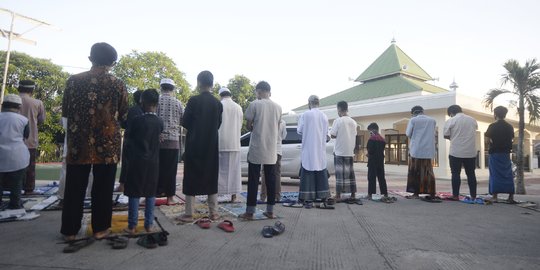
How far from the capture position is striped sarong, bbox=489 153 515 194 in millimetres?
6395

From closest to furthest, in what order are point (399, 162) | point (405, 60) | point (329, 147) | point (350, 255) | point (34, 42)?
1. point (350, 255)
2. point (329, 147)
3. point (399, 162)
4. point (34, 42)
5. point (405, 60)

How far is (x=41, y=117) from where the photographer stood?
582 cm

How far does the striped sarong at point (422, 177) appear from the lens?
652 cm

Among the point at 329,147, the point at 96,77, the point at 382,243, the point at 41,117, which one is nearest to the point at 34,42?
the point at 41,117

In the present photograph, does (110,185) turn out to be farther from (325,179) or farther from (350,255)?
(325,179)

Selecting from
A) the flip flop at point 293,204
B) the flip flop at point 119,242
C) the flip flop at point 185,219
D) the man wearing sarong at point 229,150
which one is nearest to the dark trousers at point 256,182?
the man wearing sarong at point 229,150

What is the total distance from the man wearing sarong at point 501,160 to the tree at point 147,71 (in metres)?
22.1

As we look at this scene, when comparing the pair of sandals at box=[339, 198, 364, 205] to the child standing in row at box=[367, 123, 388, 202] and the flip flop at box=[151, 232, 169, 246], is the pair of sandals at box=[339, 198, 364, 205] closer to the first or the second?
the child standing in row at box=[367, 123, 388, 202]

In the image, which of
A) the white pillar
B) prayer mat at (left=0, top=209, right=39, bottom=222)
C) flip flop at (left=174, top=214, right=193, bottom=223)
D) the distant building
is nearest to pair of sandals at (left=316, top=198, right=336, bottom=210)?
flip flop at (left=174, top=214, right=193, bottom=223)

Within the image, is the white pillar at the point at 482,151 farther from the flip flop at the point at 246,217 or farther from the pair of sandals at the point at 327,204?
the flip flop at the point at 246,217

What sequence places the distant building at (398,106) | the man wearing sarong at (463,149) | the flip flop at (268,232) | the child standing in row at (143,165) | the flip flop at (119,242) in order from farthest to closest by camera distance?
the distant building at (398,106) < the man wearing sarong at (463,149) < the flip flop at (268,232) < the child standing in row at (143,165) < the flip flop at (119,242)

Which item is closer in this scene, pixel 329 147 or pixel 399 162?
pixel 329 147

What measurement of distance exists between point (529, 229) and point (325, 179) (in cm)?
275

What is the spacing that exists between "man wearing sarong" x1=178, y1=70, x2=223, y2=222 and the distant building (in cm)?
809
